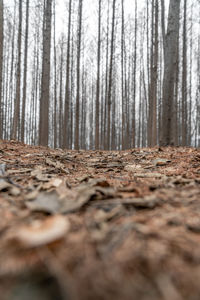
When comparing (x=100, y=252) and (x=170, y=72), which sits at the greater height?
(x=170, y=72)

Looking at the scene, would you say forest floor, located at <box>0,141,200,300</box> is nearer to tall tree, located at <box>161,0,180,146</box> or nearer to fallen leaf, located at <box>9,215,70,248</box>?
fallen leaf, located at <box>9,215,70,248</box>

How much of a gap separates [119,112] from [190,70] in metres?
9.15

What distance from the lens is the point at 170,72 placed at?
4.96 m

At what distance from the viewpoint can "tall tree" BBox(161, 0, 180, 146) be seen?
4.82 metres

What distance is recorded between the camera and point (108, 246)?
1.96ft

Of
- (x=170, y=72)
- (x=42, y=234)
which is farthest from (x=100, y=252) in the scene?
(x=170, y=72)

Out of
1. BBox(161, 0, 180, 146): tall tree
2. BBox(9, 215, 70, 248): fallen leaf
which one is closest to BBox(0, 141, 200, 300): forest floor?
BBox(9, 215, 70, 248): fallen leaf

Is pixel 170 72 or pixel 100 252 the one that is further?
pixel 170 72

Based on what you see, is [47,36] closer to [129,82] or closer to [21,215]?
[21,215]

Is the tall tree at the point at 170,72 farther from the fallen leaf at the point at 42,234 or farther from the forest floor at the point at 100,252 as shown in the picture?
the fallen leaf at the point at 42,234

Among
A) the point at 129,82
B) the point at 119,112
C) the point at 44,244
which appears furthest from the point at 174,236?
the point at 119,112

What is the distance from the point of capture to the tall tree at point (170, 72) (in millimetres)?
4824

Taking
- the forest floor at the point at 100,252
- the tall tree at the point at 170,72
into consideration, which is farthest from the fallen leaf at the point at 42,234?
the tall tree at the point at 170,72

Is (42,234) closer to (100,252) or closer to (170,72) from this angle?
(100,252)
